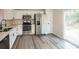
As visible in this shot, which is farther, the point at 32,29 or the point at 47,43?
→ the point at 32,29

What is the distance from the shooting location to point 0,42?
182cm

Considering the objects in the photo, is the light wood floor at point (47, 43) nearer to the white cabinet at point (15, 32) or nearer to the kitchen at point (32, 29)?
the kitchen at point (32, 29)

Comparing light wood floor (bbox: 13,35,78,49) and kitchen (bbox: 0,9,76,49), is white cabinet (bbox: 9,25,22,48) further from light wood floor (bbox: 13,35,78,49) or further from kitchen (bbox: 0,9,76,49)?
light wood floor (bbox: 13,35,78,49)

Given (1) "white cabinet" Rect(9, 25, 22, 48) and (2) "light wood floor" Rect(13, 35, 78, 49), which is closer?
(2) "light wood floor" Rect(13, 35, 78, 49)

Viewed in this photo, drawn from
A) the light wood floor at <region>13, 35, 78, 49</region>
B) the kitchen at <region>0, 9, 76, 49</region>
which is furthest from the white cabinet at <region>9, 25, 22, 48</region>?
the light wood floor at <region>13, 35, 78, 49</region>

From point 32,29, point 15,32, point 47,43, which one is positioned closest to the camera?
point 47,43

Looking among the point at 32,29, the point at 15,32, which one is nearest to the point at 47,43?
the point at 32,29

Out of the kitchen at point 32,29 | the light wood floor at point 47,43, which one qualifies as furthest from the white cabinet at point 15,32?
the light wood floor at point 47,43

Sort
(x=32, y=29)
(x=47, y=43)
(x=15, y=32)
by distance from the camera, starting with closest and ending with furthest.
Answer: (x=47, y=43), (x=32, y=29), (x=15, y=32)

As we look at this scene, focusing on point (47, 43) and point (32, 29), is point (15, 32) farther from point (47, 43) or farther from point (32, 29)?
point (47, 43)

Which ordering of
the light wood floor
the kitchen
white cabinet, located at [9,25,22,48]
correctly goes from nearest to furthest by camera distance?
the light wood floor → the kitchen → white cabinet, located at [9,25,22,48]
